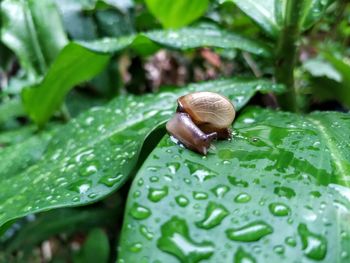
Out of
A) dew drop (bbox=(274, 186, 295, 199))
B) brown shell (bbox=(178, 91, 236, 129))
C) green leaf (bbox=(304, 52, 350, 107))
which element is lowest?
green leaf (bbox=(304, 52, 350, 107))

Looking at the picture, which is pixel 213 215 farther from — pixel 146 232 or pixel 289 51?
pixel 289 51

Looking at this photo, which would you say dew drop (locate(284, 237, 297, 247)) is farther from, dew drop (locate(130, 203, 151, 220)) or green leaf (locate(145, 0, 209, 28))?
green leaf (locate(145, 0, 209, 28))

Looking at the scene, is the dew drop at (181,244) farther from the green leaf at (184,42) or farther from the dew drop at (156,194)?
the green leaf at (184,42)

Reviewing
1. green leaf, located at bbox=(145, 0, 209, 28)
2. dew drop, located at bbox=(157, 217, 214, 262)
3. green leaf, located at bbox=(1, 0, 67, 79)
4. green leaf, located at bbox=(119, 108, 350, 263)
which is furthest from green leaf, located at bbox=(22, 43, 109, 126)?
dew drop, located at bbox=(157, 217, 214, 262)

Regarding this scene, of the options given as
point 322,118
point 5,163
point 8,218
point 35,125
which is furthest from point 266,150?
point 35,125

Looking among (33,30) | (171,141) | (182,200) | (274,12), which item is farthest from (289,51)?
(33,30)

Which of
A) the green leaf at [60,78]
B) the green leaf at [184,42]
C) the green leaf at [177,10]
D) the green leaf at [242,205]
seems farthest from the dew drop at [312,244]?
the green leaf at [177,10]

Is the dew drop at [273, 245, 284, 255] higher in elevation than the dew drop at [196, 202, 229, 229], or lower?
lower
